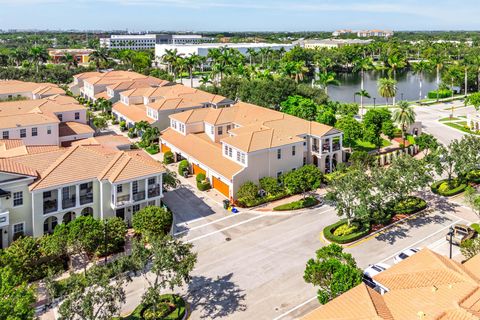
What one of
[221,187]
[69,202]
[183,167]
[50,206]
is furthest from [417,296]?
[183,167]

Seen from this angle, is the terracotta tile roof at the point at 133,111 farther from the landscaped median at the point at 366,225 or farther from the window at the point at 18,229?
the landscaped median at the point at 366,225

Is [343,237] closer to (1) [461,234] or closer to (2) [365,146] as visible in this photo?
(1) [461,234]

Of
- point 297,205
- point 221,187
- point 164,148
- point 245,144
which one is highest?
point 245,144

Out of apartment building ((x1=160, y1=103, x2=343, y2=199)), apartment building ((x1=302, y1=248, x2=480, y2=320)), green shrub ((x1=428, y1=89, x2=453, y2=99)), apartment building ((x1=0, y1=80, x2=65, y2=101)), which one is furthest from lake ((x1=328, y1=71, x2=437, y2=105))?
apartment building ((x1=302, y1=248, x2=480, y2=320))

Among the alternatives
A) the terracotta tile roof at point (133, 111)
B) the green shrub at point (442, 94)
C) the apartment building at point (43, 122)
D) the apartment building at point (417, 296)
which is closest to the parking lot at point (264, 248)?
the apartment building at point (417, 296)

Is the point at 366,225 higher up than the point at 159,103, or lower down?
lower down
